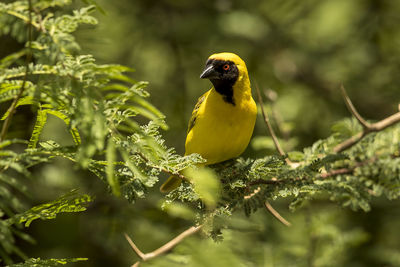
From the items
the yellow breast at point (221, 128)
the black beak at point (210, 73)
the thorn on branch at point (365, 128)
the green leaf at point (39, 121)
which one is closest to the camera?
the green leaf at point (39, 121)

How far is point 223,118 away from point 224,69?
1.53 ft

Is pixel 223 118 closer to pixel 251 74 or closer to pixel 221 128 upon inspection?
pixel 221 128

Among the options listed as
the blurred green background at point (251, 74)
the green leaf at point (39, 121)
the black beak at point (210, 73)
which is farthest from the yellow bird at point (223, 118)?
the green leaf at point (39, 121)

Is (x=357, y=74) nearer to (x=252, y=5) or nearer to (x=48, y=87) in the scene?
(x=252, y=5)

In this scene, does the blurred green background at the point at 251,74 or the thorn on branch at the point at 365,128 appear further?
the blurred green background at the point at 251,74

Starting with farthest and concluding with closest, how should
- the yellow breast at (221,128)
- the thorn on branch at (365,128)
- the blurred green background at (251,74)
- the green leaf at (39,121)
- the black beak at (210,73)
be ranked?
the blurred green background at (251,74) < the black beak at (210,73) < the yellow breast at (221,128) < the thorn on branch at (365,128) < the green leaf at (39,121)

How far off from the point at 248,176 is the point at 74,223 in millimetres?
2752

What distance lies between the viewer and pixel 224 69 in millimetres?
3646

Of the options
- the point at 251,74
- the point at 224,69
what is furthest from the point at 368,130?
the point at 251,74

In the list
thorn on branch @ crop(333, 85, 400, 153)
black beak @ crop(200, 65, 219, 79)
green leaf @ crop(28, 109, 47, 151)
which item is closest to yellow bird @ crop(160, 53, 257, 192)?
black beak @ crop(200, 65, 219, 79)

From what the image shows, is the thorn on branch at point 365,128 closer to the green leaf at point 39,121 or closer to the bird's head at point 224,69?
the bird's head at point 224,69

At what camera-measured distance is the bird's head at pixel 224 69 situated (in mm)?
3580

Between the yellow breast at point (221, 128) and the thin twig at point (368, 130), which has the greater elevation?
the thin twig at point (368, 130)

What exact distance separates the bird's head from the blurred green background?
1.03 metres
